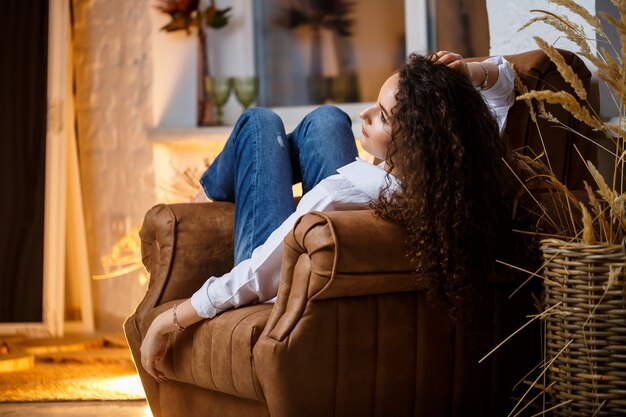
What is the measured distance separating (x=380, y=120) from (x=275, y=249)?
392mm

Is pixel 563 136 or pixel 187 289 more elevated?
pixel 563 136

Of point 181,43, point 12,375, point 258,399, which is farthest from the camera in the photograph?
point 181,43

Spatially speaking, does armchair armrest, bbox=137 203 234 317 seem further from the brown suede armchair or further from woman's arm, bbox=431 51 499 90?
woman's arm, bbox=431 51 499 90

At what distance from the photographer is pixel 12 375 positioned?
3.39 m

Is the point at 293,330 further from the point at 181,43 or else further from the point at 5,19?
the point at 5,19

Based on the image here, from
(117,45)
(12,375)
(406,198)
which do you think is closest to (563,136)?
(406,198)

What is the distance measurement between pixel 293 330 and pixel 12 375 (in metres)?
2.08

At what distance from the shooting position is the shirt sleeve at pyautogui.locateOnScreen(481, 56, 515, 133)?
7.29ft

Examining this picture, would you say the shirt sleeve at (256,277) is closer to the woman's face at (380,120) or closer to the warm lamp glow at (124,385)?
the woman's face at (380,120)

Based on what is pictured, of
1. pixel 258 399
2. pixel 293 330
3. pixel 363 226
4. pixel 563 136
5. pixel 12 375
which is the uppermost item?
pixel 563 136

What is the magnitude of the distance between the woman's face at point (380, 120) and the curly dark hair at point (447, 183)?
0.28 ft

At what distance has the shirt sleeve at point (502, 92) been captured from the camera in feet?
7.29

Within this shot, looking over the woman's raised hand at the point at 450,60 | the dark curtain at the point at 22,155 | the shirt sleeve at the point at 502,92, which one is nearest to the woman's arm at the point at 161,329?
the woman's raised hand at the point at 450,60

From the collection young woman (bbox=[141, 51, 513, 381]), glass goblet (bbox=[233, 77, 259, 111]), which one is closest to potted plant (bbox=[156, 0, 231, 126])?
glass goblet (bbox=[233, 77, 259, 111])
